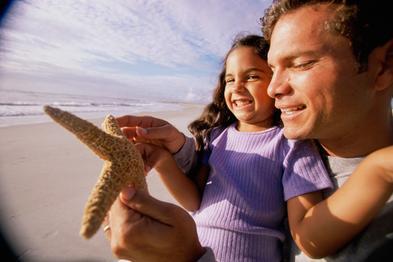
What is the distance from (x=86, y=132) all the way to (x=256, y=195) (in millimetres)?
1160

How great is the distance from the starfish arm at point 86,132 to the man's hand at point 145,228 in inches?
10.0

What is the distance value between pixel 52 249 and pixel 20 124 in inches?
320

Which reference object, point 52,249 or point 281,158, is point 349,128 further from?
point 52,249

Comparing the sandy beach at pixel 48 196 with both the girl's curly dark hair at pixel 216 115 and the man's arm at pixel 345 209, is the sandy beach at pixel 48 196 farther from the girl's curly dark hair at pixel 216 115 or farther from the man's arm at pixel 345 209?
the man's arm at pixel 345 209

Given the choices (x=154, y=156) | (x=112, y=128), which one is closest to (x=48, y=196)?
(x=154, y=156)

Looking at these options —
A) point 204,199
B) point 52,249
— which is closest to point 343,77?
point 204,199

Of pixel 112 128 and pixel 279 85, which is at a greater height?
pixel 279 85

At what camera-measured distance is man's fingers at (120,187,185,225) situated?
1.30m

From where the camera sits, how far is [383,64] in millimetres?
1616

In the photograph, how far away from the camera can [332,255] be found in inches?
61.1

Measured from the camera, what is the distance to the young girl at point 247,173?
6.12 ft

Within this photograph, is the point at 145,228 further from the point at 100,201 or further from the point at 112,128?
the point at 112,128

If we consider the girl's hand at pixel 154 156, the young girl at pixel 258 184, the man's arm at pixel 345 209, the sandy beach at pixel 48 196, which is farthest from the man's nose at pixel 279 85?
the sandy beach at pixel 48 196

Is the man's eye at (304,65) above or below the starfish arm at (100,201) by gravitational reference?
above
